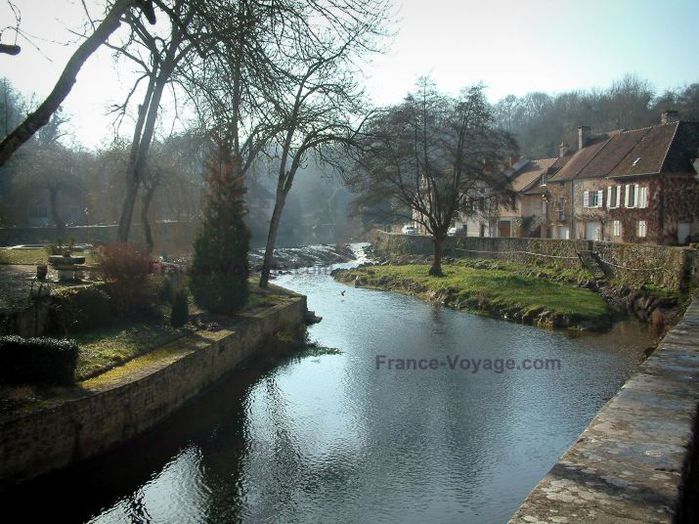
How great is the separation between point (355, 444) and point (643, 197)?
30086mm

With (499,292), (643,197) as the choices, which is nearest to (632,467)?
(499,292)

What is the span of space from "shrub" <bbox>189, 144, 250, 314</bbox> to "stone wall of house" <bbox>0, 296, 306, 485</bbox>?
3093 millimetres

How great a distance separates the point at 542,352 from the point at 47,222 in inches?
1620

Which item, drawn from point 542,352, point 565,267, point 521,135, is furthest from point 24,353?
point 521,135

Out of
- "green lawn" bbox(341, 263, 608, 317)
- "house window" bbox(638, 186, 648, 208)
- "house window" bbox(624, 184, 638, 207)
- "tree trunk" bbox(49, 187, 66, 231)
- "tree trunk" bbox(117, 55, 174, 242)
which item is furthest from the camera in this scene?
"tree trunk" bbox(49, 187, 66, 231)

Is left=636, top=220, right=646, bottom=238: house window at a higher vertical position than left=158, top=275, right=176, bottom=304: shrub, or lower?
higher

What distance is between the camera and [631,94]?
235 ft

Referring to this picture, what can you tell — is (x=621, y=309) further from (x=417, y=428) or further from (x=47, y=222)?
(x=47, y=222)

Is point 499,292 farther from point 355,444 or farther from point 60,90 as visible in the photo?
point 60,90

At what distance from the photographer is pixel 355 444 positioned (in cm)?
1043

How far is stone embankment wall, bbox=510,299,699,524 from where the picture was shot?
418cm

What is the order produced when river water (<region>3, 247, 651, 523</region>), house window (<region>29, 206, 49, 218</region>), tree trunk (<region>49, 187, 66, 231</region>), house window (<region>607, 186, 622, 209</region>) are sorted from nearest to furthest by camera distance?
river water (<region>3, 247, 651, 523</region>) < house window (<region>607, 186, 622, 209</region>) < tree trunk (<region>49, 187, 66, 231</region>) < house window (<region>29, 206, 49, 218</region>)

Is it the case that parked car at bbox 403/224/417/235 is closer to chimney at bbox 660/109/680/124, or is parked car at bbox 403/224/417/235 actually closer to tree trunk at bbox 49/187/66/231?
chimney at bbox 660/109/680/124

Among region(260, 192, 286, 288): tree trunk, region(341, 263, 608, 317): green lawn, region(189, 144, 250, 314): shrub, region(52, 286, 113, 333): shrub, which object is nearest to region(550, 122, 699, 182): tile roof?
region(341, 263, 608, 317): green lawn
